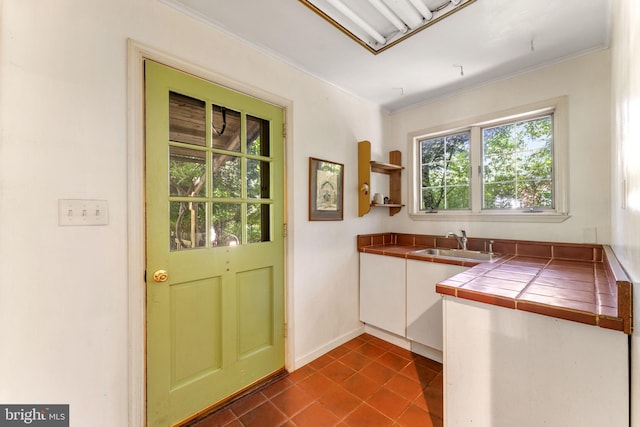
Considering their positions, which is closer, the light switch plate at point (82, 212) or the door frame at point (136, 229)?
the light switch plate at point (82, 212)

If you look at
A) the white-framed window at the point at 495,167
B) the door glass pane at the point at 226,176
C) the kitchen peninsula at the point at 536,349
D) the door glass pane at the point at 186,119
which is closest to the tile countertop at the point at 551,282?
the kitchen peninsula at the point at 536,349

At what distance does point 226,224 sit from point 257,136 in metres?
0.69

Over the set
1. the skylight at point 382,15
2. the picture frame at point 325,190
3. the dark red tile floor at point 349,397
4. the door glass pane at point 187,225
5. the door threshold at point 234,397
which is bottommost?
the dark red tile floor at point 349,397

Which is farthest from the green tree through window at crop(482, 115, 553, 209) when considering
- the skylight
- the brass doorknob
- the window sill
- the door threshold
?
the brass doorknob

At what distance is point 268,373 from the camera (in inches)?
72.6

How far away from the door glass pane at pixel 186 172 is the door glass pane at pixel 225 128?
0.50 feet

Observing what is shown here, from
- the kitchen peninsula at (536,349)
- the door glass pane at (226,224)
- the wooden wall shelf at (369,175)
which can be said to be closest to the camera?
the kitchen peninsula at (536,349)

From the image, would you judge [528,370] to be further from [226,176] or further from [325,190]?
[226,176]

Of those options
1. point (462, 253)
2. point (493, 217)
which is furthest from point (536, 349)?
point (493, 217)

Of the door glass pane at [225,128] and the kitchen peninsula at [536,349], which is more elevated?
the door glass pane at [225,128]

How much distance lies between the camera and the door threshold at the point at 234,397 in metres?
1.47

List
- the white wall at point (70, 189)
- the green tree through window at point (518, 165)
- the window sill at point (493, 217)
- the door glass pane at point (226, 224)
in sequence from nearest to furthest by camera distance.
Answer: the white wall at point (70, 189), the door glass pane at point (226, 224), the window sill at point (493, 217), the green tree through window at point (518, 165)

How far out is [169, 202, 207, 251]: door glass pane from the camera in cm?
144

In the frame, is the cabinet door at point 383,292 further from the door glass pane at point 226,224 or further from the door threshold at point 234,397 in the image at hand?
the door glass pane at point 226,224
